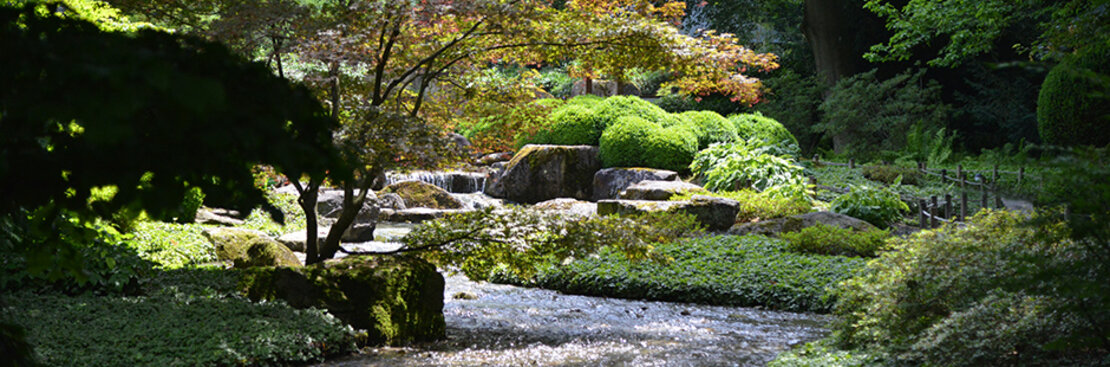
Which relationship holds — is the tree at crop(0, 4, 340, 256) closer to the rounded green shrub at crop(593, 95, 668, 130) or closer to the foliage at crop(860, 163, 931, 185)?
the rounded green shrub at crop(593, 95, 668, 130)

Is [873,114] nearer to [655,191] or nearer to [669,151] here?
[669,151]

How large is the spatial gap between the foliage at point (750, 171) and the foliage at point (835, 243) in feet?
12.2

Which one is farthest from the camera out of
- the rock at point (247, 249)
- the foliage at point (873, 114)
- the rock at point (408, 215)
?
the foliage at point (873, 114)

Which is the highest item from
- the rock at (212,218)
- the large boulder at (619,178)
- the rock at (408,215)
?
the large boulder at (619,178)

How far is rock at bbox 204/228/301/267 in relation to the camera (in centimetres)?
789

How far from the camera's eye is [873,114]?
21.6m

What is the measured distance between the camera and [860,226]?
1133cm

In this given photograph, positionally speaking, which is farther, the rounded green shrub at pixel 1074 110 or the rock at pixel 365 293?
the rounded green shrub at pixel 1074 110

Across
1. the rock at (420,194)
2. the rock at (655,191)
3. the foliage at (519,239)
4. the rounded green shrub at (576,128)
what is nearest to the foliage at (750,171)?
the rock at (655,191)

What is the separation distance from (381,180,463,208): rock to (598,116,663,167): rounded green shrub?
11.6 ft

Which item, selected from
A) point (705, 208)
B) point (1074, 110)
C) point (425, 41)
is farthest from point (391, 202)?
point (1074, 110)

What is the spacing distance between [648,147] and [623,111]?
163 centimetres

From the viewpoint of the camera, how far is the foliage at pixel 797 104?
2294 centimetres

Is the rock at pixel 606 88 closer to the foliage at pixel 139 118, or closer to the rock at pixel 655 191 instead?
the rock at pixel 655 191
